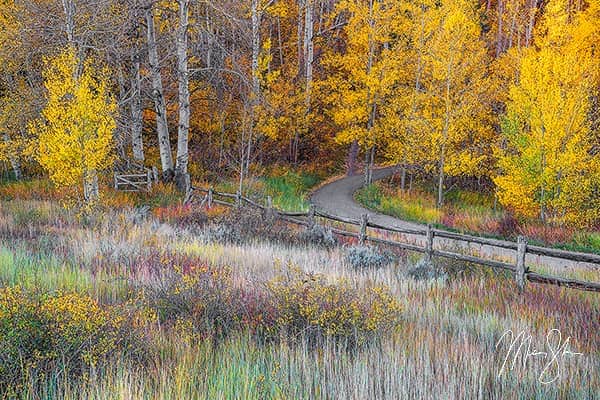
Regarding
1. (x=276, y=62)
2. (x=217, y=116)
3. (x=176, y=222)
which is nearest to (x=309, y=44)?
(x=217, y=116)

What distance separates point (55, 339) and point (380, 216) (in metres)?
17.6

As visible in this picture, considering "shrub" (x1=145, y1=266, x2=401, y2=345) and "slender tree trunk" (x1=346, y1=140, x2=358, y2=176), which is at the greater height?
"slender tree trunk" (x1=346, y1=140, x2=358, y2=176)

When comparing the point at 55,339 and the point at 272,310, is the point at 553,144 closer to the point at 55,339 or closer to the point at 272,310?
the point at 272,310

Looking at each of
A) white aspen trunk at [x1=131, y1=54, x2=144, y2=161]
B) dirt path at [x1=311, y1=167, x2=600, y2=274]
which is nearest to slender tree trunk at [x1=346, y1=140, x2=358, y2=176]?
dirt path at [x1=311, y1=167, x2=600, y2=274]

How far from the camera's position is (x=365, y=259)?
33.0 feet

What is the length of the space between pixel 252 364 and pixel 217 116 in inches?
892

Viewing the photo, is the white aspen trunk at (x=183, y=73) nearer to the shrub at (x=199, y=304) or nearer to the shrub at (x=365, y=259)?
the shrub at (x=365, y=259)

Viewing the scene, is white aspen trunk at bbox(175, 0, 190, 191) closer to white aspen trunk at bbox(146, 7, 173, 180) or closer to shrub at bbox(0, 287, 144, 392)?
white aspen trunk at bbox(146, 7, 173, 180)

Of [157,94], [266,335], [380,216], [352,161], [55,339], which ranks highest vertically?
[157,94]

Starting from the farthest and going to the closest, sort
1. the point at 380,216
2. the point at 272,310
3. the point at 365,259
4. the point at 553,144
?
the point at 380,216 → the point at 553,144 → the point at 365,259 → the point at 272,310

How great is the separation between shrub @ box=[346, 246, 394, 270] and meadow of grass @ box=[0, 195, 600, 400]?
3.89ft

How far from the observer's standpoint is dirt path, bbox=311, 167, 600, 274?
12.9 meters

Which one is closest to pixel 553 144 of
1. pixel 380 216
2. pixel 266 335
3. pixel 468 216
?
pixel 468 216

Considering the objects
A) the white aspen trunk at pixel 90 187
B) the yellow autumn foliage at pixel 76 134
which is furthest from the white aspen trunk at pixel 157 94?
the yellow autumn foliage at pixel 76 134
